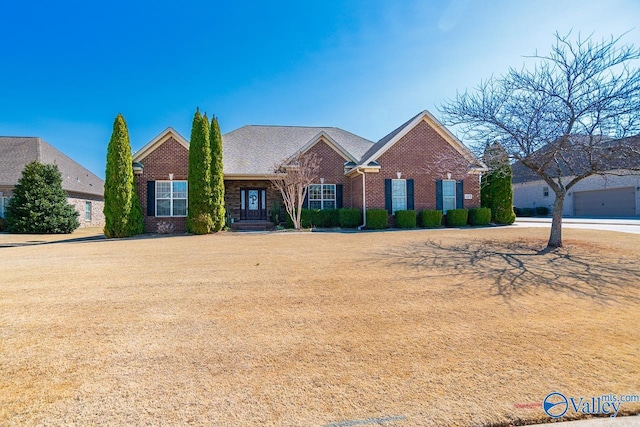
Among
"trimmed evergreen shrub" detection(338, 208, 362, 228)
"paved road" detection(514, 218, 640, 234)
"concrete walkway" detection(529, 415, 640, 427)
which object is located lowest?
"concrete walkway" detection(529, 415, 640, 427)

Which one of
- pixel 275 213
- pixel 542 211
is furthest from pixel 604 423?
pixel 542 211

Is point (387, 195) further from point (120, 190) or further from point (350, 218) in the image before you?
point (120, 190)

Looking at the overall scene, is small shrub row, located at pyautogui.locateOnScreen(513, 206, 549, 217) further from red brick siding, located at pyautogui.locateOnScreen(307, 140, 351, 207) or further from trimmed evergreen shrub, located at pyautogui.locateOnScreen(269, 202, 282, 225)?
trimmed evergreen shrub, located at pyautogui.locateOnScreen(269, 202, 282, 225)

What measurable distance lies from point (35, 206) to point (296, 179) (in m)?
15.3

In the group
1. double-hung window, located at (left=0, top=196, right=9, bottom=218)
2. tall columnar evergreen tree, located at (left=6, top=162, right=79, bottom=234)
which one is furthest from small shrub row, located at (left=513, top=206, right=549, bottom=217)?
double-hung window, located at (left=0, top=196, right=9, bottom=218)

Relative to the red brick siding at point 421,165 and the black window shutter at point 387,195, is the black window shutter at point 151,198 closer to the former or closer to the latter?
the red brick siding at point 421,165

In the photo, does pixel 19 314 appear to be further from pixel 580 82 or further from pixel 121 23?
pixel 580 82

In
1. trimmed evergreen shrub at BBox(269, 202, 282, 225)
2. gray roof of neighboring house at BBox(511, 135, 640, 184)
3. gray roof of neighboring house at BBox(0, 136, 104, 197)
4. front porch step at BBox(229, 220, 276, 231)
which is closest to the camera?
gray roof of neighboring house at BBox(511, 135, 640, 184)

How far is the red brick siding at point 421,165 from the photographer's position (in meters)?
16.9

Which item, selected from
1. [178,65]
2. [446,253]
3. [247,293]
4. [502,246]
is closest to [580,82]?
[502,246]

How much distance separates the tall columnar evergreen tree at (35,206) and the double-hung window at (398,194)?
19.3 metres

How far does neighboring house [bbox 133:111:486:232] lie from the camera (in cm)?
1656

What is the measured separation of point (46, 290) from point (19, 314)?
1271 millimetres

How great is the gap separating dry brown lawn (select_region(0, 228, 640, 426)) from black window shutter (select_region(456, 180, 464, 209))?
10753mm
